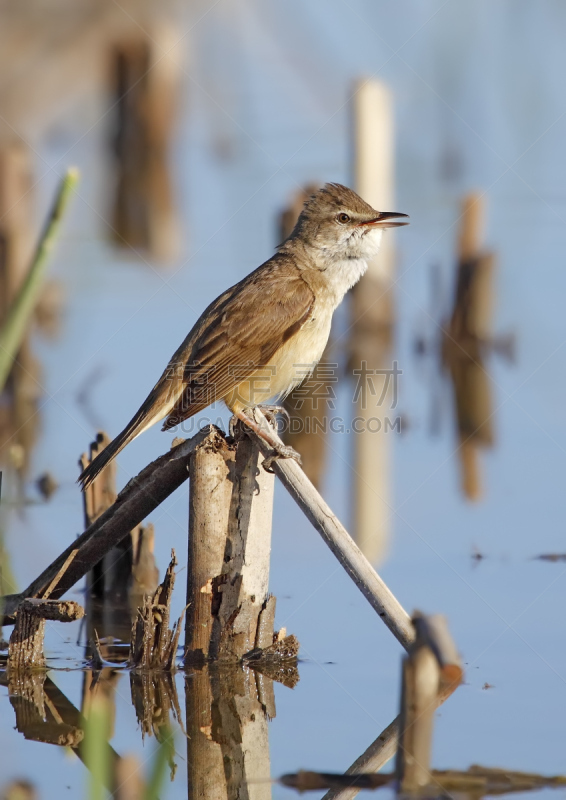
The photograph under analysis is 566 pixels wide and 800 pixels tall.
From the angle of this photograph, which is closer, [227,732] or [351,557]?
[351,557]

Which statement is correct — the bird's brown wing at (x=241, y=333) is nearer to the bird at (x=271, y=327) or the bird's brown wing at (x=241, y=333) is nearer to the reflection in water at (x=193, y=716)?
the bird at (x=271, y=327)

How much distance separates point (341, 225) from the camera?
6.39 meters

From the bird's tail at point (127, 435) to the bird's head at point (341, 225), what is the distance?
1.45 meters

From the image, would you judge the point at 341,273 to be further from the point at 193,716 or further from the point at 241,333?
the point at 193,716

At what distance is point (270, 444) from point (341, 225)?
2.02 m

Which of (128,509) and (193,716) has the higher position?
(128,509)

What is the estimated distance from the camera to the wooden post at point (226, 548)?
4.90 m

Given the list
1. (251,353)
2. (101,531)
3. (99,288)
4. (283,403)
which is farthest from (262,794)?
(99,288)

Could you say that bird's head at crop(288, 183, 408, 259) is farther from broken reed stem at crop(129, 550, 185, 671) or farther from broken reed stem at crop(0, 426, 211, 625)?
broken reed stem at crop(129, 550, 185, 671)

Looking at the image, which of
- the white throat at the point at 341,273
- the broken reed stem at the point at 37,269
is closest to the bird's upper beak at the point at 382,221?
the white throat at the point at 341,273

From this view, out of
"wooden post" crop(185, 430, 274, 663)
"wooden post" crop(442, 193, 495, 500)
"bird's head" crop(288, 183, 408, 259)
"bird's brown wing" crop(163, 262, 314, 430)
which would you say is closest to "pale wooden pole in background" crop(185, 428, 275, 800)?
"wooden post" crop(185, 430, 274, 663)

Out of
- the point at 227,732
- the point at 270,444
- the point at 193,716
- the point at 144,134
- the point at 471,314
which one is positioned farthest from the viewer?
the point at 144,134

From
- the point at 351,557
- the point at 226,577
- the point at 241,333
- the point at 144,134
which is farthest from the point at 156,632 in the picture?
the point at 144,134

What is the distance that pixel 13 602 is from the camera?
5109 mm
